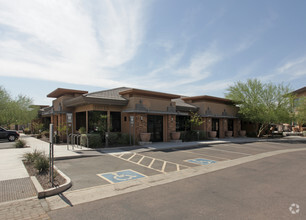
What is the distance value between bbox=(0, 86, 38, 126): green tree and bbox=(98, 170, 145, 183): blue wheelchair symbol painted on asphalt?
2209cm

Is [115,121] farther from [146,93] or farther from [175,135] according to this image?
[175,135]

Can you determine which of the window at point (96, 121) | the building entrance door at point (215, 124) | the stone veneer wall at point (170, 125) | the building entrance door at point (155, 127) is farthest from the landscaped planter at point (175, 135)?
the building entrance door at point (215, 124)

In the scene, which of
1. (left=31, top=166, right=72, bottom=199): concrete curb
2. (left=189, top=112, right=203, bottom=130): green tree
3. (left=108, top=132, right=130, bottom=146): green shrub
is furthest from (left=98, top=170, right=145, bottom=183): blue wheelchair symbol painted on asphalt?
(left=189, top=112, right=203, bottom=130): green tree

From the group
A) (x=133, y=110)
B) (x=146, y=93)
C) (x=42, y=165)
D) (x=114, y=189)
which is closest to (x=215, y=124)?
(x=146, y=93)

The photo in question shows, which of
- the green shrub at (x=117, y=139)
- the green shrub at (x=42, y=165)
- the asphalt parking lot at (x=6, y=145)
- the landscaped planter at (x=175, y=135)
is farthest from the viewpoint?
the landscaped planter at (x=175, y=135)

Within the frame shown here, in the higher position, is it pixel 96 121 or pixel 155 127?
pixel 96 121

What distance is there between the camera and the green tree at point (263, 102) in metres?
23.5

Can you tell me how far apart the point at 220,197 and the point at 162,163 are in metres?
4.62

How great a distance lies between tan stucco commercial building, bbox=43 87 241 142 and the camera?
16.3 meters

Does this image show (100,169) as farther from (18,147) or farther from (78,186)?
(18,147)

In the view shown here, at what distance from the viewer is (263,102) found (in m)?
24.2

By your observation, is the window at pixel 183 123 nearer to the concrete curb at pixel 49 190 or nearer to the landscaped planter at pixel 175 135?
the landscaped planter at pixel 175 135

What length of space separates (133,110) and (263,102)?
16.9m

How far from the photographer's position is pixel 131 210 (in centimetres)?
461
